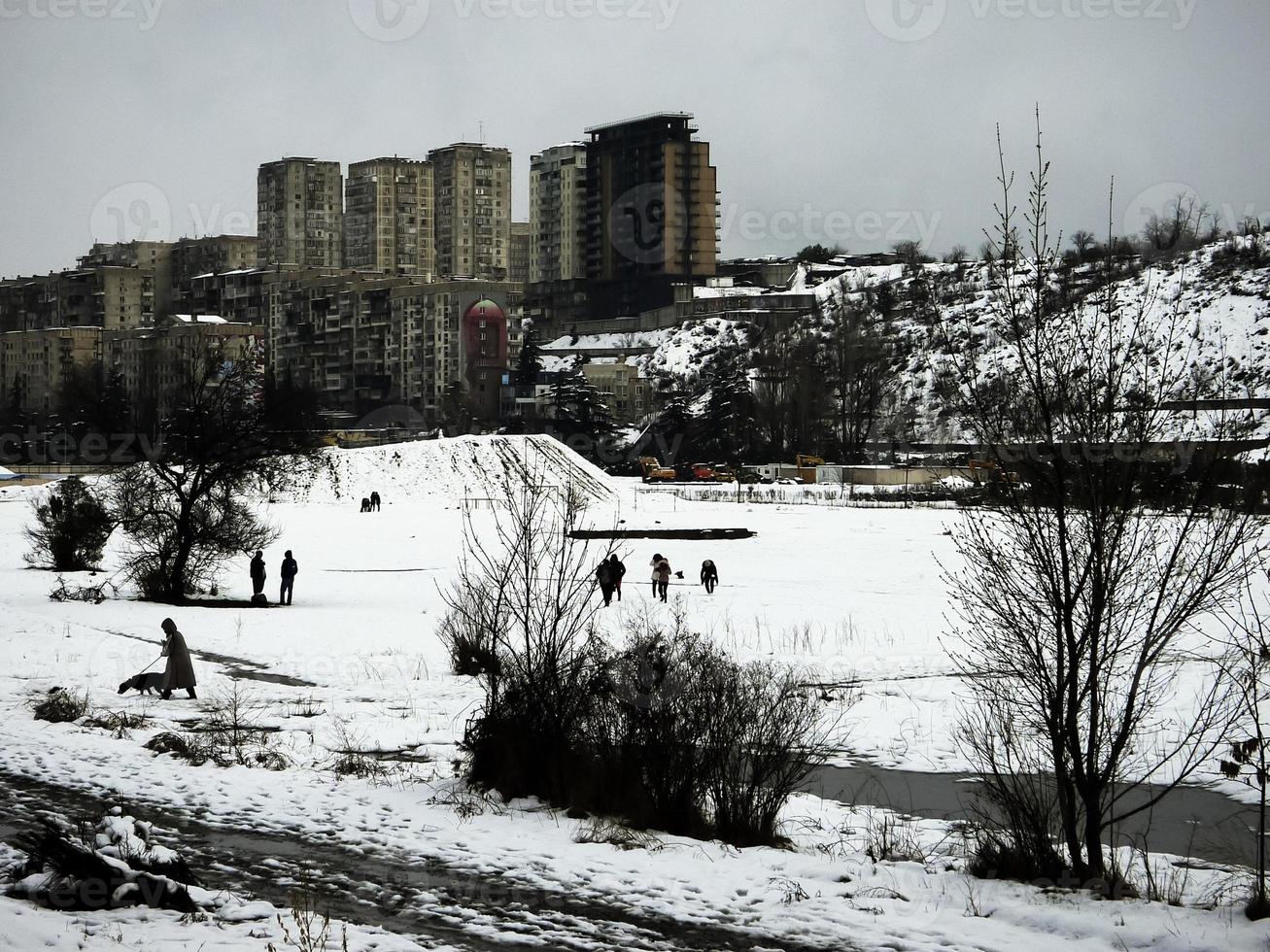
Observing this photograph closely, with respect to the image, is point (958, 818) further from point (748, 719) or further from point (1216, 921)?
point (1216, 921)

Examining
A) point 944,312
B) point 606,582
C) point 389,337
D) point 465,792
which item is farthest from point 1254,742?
point 389,337

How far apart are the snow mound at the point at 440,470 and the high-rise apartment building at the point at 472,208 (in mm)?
109827

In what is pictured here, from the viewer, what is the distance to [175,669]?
1588 cm

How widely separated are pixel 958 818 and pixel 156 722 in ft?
29.6

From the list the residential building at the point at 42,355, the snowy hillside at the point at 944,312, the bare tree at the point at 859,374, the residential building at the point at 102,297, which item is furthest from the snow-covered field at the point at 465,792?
the residential building at the point at 102,297

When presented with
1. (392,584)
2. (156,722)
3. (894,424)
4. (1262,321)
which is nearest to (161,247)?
(894,424)

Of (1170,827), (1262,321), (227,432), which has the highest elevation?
(1262,321)

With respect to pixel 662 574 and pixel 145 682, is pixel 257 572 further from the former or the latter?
pixel 145 682

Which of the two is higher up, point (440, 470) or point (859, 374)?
point (859, 374)

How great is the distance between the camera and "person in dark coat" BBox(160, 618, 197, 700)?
1581cm

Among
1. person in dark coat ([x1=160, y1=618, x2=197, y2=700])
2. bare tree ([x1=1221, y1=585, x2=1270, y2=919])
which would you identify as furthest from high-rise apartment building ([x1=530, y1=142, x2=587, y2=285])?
bare tree ([x1=1221, y1=585, x2=1270, y2=919])

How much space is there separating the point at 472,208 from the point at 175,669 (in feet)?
563

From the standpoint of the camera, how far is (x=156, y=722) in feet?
46.4

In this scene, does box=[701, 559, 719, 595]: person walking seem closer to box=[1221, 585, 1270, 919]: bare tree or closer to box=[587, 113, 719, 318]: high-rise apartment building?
box=[1221, 585, 1270, 919]: bare tree
